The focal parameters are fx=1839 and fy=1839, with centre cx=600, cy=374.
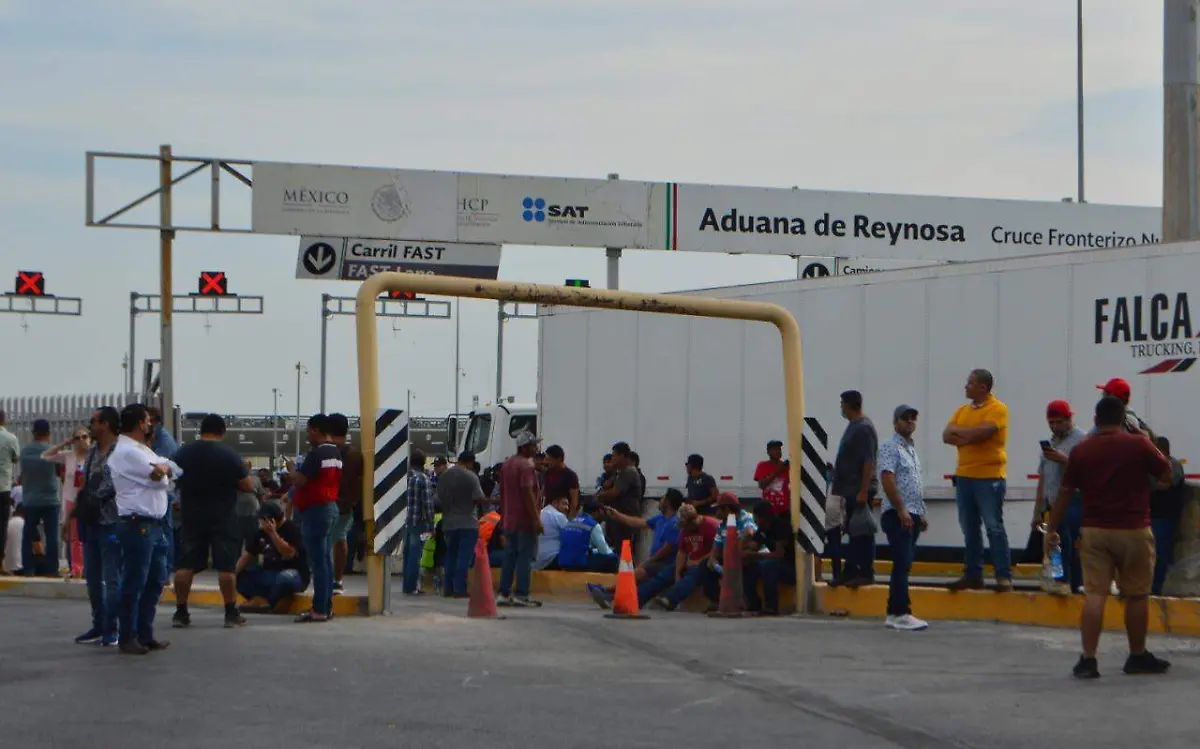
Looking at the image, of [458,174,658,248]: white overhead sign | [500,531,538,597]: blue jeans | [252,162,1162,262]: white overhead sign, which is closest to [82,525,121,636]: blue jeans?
[500,531,538,597]: blue jeans

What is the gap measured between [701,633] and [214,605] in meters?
5.61

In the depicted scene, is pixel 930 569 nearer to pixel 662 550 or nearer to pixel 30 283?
pixel 662 550

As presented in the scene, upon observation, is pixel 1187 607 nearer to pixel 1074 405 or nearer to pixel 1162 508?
pixel 1162 508

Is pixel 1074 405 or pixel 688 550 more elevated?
pixel 1074 405

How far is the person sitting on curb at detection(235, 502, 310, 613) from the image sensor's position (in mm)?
15953

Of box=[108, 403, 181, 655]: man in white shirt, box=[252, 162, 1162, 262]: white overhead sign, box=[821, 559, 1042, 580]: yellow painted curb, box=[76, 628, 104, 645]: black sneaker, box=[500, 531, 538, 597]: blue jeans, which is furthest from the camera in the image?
box=[252, 162, 1162, 262]: white overhead sign

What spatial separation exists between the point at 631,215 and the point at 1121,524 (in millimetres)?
21014

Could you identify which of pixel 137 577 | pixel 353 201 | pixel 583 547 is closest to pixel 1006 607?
pixel 583 547

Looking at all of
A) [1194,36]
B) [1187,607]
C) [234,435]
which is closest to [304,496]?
[1187,607]

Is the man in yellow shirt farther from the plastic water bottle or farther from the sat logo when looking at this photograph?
the sat logo

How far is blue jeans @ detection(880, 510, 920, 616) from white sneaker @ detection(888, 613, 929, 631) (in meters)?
0.05

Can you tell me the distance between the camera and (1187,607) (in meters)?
13.6

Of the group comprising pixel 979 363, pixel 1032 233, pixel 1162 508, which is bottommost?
pixel 1162 508

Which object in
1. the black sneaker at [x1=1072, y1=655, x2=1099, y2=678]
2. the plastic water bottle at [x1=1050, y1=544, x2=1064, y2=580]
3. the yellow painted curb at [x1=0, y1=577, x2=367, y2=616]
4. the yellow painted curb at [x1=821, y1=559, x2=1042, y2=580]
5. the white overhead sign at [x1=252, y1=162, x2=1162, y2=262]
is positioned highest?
the white overhead sign at [x1=252, y1=162, x2=1162, y2=262]
